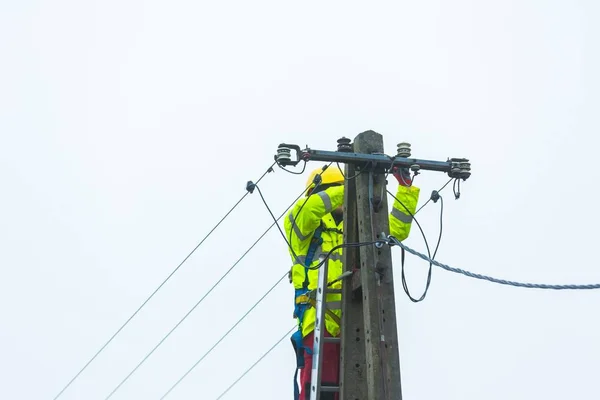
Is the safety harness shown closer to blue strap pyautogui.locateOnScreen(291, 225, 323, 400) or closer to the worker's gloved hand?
blue strap pyautogui.locateOnScreen(291, 225, 323, 400)

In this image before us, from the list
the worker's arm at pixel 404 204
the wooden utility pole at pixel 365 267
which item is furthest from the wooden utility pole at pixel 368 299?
the worker's arm at pixel 404 204

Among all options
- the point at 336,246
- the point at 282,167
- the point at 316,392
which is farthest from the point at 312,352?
the point at 282,167

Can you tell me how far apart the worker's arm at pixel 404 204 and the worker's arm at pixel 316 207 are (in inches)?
21.4

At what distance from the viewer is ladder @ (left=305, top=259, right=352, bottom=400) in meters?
9.02

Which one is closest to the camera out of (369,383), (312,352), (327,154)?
(369,383)

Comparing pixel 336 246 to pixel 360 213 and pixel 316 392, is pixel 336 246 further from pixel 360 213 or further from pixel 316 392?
pixel 316 392

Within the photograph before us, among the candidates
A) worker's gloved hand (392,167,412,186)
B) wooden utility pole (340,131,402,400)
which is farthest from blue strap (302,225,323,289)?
worker's gloved hand (392,167,412,186)

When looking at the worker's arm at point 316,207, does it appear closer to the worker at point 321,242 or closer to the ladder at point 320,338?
the worker at point 321,242

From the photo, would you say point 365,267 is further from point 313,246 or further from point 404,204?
point 313,246

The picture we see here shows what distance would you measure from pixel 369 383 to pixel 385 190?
1.61 meters

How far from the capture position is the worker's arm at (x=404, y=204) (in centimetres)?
899

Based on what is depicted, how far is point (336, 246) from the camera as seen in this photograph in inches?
349

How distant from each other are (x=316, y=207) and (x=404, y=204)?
75 cm

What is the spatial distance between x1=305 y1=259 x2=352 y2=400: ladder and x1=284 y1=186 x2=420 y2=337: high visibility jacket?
0.47ft
